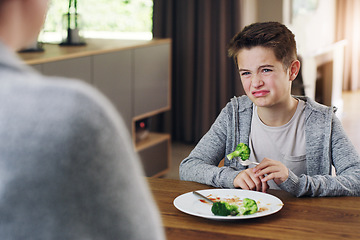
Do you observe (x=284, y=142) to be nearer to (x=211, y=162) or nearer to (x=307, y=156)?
(x=307, y=156)

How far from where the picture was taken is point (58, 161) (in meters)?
0.39

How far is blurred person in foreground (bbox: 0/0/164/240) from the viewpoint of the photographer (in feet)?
1.28

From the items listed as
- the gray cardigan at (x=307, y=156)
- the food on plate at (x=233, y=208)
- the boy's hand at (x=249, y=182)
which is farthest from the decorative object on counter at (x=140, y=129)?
the food on plate at (x=233, y=208)

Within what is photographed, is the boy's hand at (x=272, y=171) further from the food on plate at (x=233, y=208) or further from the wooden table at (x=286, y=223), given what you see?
the food on plate at (x=233, y=208)

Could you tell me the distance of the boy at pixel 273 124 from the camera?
1.72 m

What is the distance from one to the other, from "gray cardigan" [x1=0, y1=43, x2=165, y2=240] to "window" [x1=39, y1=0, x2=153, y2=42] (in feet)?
16.2

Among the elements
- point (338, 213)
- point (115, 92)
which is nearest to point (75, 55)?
point (115, 92)

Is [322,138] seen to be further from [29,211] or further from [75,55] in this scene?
[75,55]

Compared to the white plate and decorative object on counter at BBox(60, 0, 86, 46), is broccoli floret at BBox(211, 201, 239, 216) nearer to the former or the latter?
the white plate

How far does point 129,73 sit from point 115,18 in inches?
70.2

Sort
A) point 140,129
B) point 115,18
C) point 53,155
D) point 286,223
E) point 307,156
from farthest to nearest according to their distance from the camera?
point 115,18
point 140,129
point 307,156
point 286,223
point 53,155

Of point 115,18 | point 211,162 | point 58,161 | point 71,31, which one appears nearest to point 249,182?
point 211,162

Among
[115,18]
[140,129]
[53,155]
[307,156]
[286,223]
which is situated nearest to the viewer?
[53,155]

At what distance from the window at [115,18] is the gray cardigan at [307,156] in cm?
365
